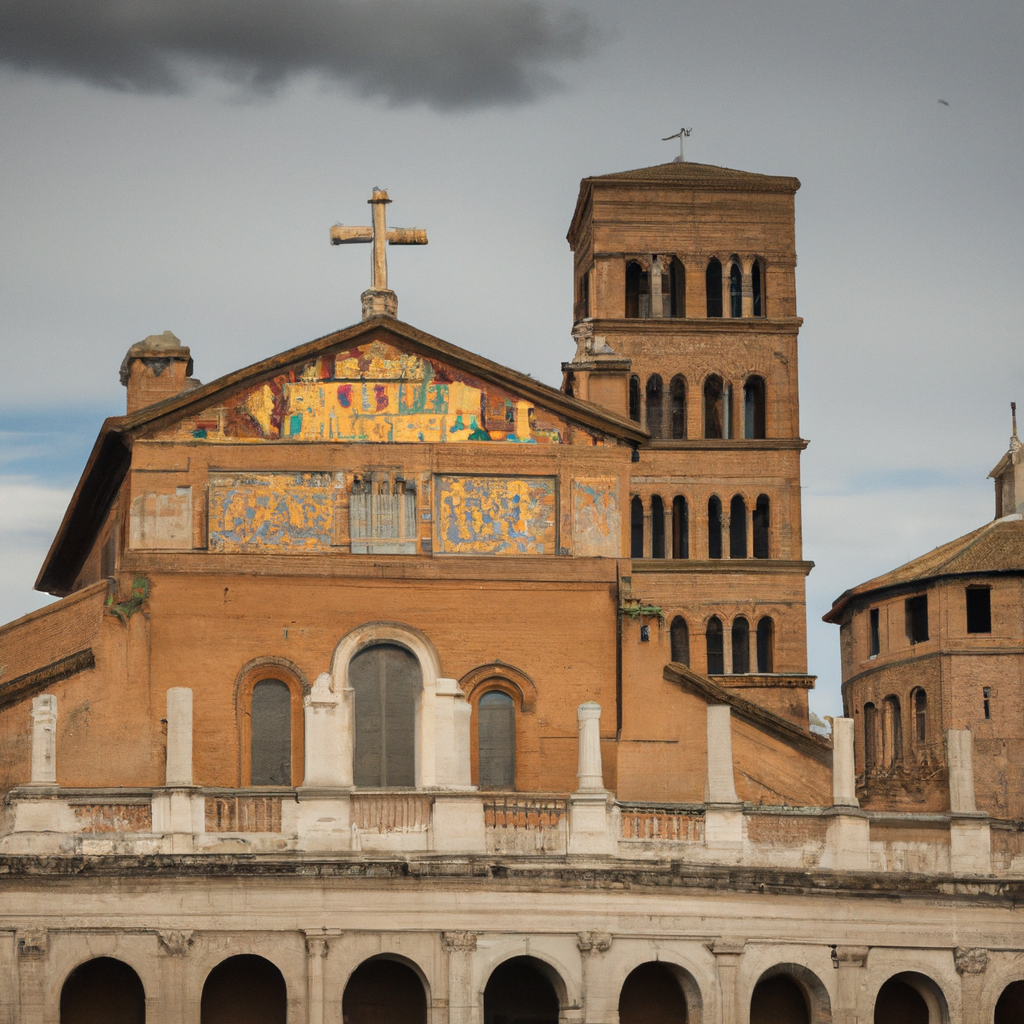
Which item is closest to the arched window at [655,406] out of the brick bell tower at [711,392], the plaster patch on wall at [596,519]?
the brick bell tower at [711,392]

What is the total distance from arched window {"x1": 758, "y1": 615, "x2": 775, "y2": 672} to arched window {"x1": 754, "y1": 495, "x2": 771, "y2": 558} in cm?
263

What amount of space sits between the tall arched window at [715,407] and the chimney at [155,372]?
1170 inches

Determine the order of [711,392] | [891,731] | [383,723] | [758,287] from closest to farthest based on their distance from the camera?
[383,723] < [891,731] < [711,392] < [758,287]

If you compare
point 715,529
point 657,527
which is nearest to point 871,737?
point 715,529

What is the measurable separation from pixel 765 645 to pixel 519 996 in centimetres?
2945

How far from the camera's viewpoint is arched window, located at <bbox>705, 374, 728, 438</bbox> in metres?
76.0

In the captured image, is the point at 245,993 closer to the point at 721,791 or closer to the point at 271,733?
the point at 271,733

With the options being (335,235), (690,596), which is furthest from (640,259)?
(335,235)

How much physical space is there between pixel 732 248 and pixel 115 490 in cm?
3046

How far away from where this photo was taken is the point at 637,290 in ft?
253

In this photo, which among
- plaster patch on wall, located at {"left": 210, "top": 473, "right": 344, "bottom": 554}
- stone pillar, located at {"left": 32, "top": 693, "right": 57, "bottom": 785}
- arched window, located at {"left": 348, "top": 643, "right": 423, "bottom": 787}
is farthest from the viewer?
plaster patch on wall, located at {"left": 210, "top": 473, "right": 344, "bottom": 554}

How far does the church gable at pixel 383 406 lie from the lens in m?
47.3

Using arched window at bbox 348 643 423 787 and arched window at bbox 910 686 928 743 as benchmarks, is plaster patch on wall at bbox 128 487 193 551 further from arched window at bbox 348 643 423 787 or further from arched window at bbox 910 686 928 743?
arched window at bbox 910 686 928 743

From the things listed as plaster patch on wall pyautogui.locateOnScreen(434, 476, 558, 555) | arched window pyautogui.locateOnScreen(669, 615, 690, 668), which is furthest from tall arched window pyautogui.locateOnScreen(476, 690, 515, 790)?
arched window pyautogui.locateOnScreen(669, 615, 690, 668)
